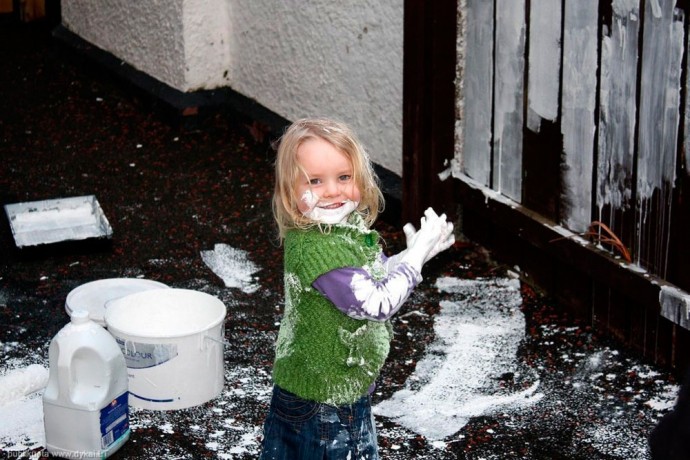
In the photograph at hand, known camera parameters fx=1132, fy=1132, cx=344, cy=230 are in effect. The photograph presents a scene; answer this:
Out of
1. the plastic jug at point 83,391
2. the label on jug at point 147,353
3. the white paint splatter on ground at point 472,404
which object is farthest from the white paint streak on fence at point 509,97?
the plastic jug at point 83,391

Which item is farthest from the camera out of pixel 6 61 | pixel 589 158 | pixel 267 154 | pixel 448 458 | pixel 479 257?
pixel 6 61

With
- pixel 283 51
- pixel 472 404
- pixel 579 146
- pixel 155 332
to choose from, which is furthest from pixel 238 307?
pixel 283 51

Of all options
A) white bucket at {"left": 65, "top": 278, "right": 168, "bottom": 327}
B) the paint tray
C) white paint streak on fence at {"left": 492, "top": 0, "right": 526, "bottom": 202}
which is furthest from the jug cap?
white paint streak on fence at {"left": 492, "top": 0, "right": 526, "bottom": 202}

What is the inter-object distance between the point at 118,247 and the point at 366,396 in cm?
286

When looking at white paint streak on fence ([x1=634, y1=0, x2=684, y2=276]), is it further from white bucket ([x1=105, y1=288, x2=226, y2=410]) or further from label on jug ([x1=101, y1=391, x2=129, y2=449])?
label on jug ([x1=101, y1=391, x2=129, y2=449])

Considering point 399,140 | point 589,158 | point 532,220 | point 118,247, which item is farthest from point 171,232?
point 589,158

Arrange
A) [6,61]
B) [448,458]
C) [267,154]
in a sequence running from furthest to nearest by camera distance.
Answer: [6,61] < [267,154] < [448,458]

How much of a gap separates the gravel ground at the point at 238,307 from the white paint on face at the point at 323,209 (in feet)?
3.97

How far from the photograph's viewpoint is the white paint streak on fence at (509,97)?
4.76m

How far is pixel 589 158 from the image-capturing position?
4441mm

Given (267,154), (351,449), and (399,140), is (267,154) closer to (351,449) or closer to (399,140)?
(399,140)

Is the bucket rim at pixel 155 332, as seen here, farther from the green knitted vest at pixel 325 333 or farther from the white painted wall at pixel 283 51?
the white painted wall at pixel 283 51

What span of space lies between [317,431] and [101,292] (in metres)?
1.90

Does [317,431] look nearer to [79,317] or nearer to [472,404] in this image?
[79,317]
